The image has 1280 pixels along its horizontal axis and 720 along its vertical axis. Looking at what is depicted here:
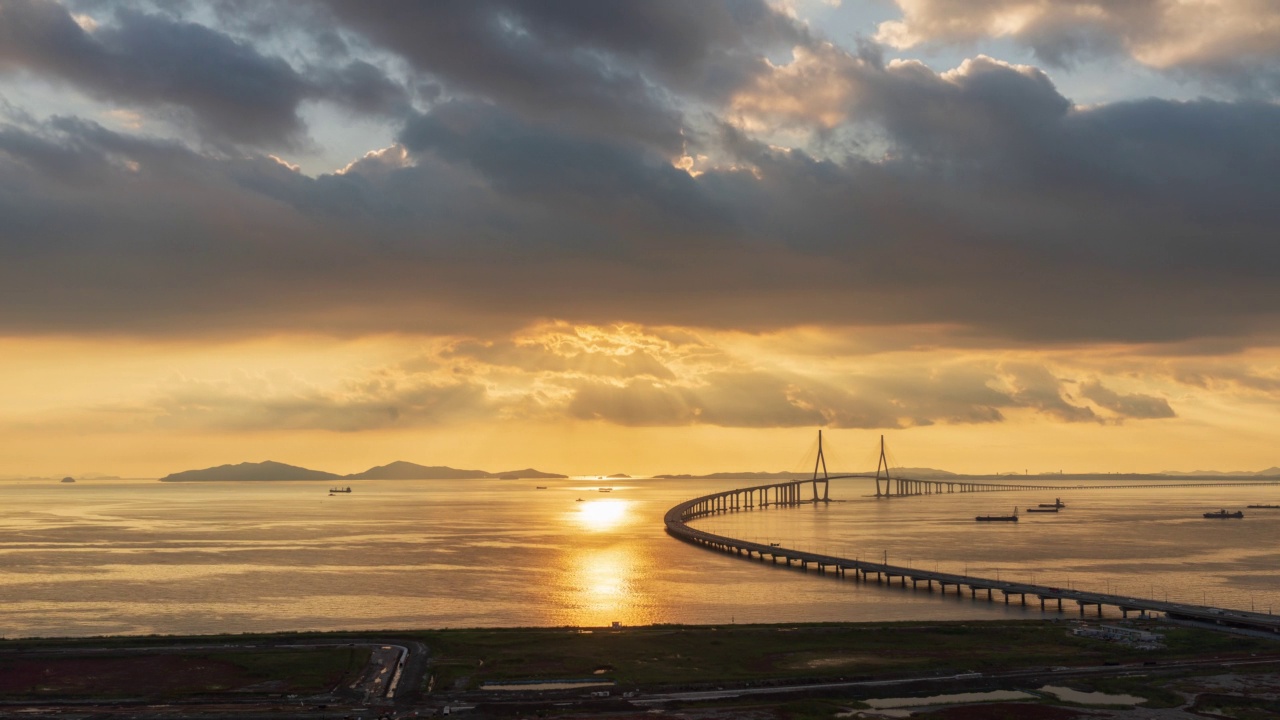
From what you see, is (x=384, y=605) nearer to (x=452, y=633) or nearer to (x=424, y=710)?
(x=452, y=633)

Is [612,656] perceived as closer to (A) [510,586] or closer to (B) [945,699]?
(B) [945,699]

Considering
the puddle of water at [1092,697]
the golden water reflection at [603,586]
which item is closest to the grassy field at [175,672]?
the golden water reflection at [603,586]

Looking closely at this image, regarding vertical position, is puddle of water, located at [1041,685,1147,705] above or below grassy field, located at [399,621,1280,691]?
below

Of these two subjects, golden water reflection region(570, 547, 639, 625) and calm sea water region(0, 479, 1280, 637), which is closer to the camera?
calm sea water region(0, 479, 1280, 637)

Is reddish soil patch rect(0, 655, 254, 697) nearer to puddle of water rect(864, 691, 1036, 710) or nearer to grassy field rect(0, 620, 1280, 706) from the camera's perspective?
grassy field rect(0, 620, 1280, 706)

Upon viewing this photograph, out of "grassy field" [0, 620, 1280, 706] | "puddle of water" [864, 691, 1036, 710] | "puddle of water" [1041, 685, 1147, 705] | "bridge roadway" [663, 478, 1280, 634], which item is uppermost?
"bridge roadway" [663, 478, 1280, 634]

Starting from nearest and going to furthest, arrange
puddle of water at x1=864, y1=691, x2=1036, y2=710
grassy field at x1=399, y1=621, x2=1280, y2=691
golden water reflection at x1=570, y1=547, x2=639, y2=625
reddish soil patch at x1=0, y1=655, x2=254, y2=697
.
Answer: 1. puddle of water at x1=864, y1=691, x2=1036, y2=710
2. reddish soil patch at x1=0, y1=655, x2=254, y2=697
3. grassy field at x1=399, y1=621, x2=1280, y2=691
4. golden water reflection at x1=570, y1=547, x2=639, y2=625

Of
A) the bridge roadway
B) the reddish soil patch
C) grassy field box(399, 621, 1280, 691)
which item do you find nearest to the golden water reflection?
grassy field box(399, 621, 1280, 691)
